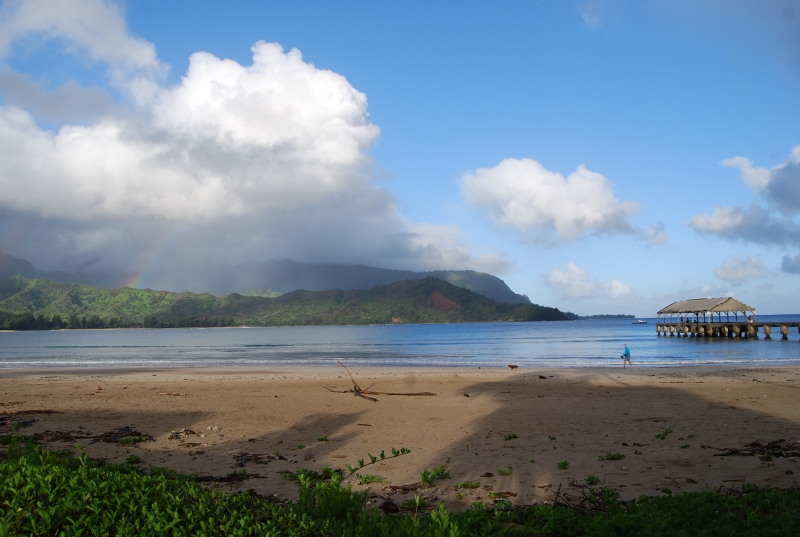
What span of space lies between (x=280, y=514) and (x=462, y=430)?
712 centimetres

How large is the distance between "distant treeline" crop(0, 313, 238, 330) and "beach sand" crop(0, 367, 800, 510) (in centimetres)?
16888

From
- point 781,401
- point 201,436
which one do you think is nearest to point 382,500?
point 201,436

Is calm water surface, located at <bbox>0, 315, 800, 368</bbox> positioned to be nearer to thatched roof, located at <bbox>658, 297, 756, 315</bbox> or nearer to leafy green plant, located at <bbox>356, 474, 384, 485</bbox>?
thatched roof, located at <bbox>658, 297, 756, 315</bbox>

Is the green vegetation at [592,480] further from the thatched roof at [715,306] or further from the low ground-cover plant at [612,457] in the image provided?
the thatched roof at [715,306]

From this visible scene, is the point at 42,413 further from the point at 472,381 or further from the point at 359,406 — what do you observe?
the point at 472,381

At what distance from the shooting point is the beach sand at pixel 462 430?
23.2 feet

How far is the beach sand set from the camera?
708 centimetres

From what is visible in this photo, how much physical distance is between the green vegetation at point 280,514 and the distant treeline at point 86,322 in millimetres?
187210

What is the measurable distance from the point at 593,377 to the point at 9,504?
79.0 feet

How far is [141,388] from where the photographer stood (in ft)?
66.6

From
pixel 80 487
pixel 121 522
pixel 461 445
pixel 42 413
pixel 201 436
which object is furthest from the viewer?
pixel 42 413

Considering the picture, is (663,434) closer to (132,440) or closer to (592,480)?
(592,480)

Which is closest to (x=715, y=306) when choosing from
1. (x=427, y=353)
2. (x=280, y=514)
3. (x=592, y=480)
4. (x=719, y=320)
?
(x=719, y=320)

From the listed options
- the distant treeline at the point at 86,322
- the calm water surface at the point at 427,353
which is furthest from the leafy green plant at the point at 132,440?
the distant treeline at the point at 86,322
